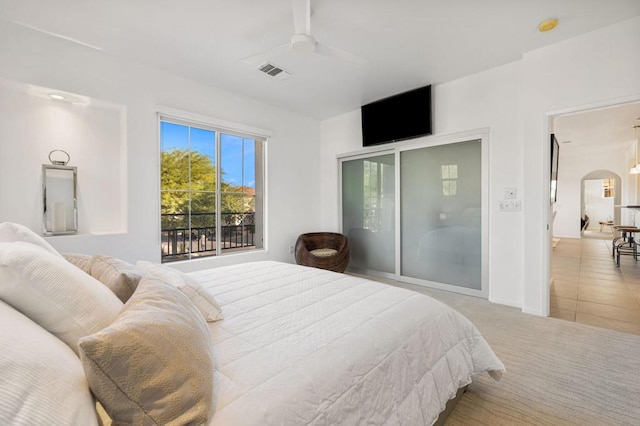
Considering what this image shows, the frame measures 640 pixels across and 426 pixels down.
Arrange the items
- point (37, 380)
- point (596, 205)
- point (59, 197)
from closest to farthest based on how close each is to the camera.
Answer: point (37, 380), point (59, 197), point (596, 205)

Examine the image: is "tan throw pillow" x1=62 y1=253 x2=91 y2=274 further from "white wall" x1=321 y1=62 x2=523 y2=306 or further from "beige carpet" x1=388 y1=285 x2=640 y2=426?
"white wall" x1=321 y1=62 x2=523 y2=306

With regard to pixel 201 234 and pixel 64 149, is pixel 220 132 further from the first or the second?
pixel 64 149

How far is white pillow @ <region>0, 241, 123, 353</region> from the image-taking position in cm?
75

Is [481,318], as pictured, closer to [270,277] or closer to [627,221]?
[270,277]

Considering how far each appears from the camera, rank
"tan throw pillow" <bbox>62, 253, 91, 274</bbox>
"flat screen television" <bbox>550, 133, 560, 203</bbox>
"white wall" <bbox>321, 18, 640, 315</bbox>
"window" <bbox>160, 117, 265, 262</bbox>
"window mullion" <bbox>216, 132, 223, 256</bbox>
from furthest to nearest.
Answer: "window mullion" <bbox>216, 132, 223, 256</bbox> → "window" <bbox>160, 117, 265, 262</bbox> → "flat screen television" <bbox>550, 133, 560, 203</bbox> → "white wall" <bbox>321, 18, 640, 315</bbox> → "tan throw pillow" <bbox>62, 253, 91, 274</bbox>

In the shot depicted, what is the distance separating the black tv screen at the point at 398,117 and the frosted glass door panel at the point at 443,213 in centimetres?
35

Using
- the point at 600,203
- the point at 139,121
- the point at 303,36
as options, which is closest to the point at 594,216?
the point at 600,203

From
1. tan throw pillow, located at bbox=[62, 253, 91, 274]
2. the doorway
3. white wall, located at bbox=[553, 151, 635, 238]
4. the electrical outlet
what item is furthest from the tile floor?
tan throw pillow, located at bbox=[62, 253, 91, 274]

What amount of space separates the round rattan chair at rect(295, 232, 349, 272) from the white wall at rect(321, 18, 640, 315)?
190 centimetres

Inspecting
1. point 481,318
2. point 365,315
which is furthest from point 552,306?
point 365,315

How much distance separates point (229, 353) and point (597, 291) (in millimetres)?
4632

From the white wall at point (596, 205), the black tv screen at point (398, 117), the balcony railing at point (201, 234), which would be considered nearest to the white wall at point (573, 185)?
the white wall at point (596, 205)

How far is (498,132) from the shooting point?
319 centimetres

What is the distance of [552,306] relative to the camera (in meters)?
3.08
